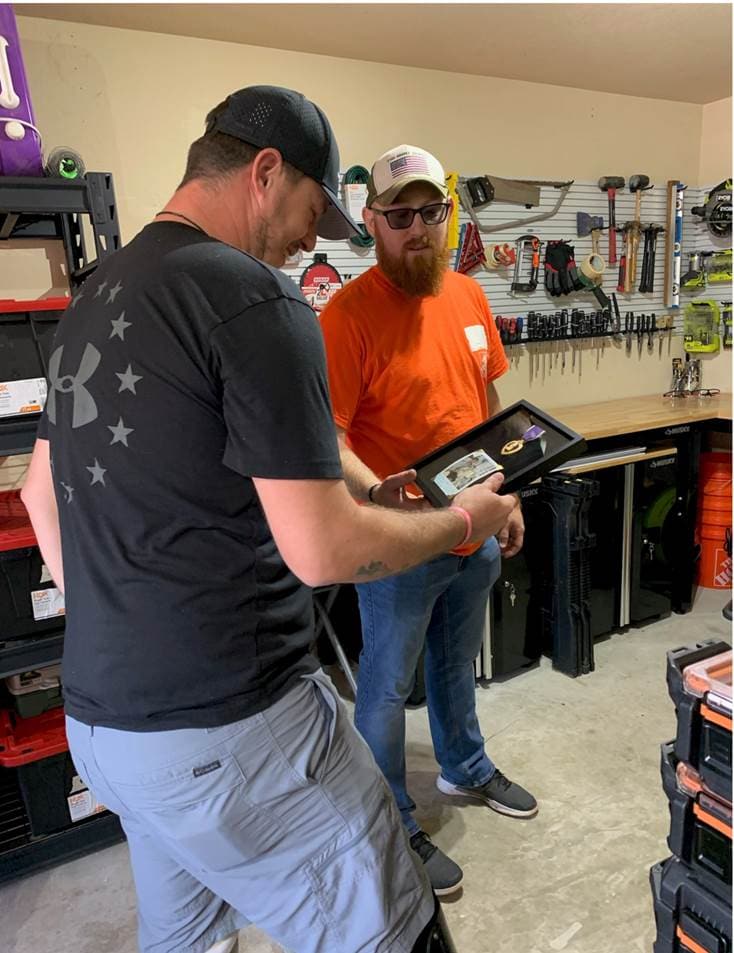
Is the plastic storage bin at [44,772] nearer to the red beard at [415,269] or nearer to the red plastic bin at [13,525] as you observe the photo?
the red plastic bin at [13,525]

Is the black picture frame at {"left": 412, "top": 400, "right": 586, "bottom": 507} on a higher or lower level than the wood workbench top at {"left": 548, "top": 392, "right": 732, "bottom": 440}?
higher

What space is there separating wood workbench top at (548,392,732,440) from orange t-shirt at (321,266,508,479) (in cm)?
121

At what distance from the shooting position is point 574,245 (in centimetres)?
366

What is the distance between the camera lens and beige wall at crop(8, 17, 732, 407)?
8.08 feet

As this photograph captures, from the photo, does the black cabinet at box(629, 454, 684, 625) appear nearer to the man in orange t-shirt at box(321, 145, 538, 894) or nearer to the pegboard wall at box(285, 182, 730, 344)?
the pegboard wall at box(285, 182, 730, 344)

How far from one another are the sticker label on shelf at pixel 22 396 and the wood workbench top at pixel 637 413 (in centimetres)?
204

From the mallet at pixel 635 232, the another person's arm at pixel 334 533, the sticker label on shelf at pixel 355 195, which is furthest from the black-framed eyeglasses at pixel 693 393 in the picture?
the another person's arm at pixel 334 533

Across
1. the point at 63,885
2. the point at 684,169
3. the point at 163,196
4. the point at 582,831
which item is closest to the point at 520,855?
the point at 582,831

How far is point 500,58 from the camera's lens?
3008 mm


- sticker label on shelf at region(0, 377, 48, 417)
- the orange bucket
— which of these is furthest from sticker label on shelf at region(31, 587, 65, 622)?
the orange bucket

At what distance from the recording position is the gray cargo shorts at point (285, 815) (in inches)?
38.6

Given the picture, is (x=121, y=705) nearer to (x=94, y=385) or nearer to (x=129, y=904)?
(x=94, y=385)

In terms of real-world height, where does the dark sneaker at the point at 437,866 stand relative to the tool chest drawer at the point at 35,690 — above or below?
below

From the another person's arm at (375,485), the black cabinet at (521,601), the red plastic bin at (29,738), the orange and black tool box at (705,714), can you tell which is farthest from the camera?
the black cabinet at (521,601)
